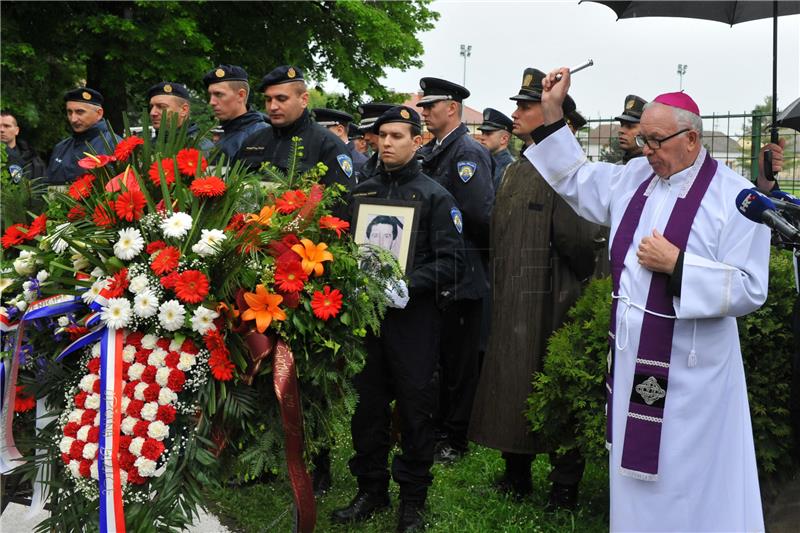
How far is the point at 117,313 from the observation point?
310 cm

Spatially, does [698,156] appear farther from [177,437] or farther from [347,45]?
[347,45]

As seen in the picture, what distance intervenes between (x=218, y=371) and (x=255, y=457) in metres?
0.37

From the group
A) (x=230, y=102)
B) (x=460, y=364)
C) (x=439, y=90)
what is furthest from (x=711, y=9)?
(x=230, y=102)

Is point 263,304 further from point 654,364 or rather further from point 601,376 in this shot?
point 601,376

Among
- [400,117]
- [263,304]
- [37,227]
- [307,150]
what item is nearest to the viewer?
[263,304]

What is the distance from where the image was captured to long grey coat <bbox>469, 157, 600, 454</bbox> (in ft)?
15.9

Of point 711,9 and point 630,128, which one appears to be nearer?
point 711,9

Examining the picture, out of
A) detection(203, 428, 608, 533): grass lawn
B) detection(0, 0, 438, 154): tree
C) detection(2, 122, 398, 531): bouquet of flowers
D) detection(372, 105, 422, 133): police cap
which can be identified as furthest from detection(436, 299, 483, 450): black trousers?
detection(0, 0, 438, 154): tree

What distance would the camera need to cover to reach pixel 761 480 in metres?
4.44

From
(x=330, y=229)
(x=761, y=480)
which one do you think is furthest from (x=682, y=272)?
(x=761, y=480)

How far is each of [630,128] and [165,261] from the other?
474 centimetres

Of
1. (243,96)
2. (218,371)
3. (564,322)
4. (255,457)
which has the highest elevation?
(243,96)

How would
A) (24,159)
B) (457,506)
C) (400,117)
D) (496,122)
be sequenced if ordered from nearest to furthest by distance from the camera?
(400,117) < (457,506) < (496,122) < (24,159)

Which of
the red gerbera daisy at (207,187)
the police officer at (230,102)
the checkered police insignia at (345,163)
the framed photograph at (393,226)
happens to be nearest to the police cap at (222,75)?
the police officer at (230,102)
